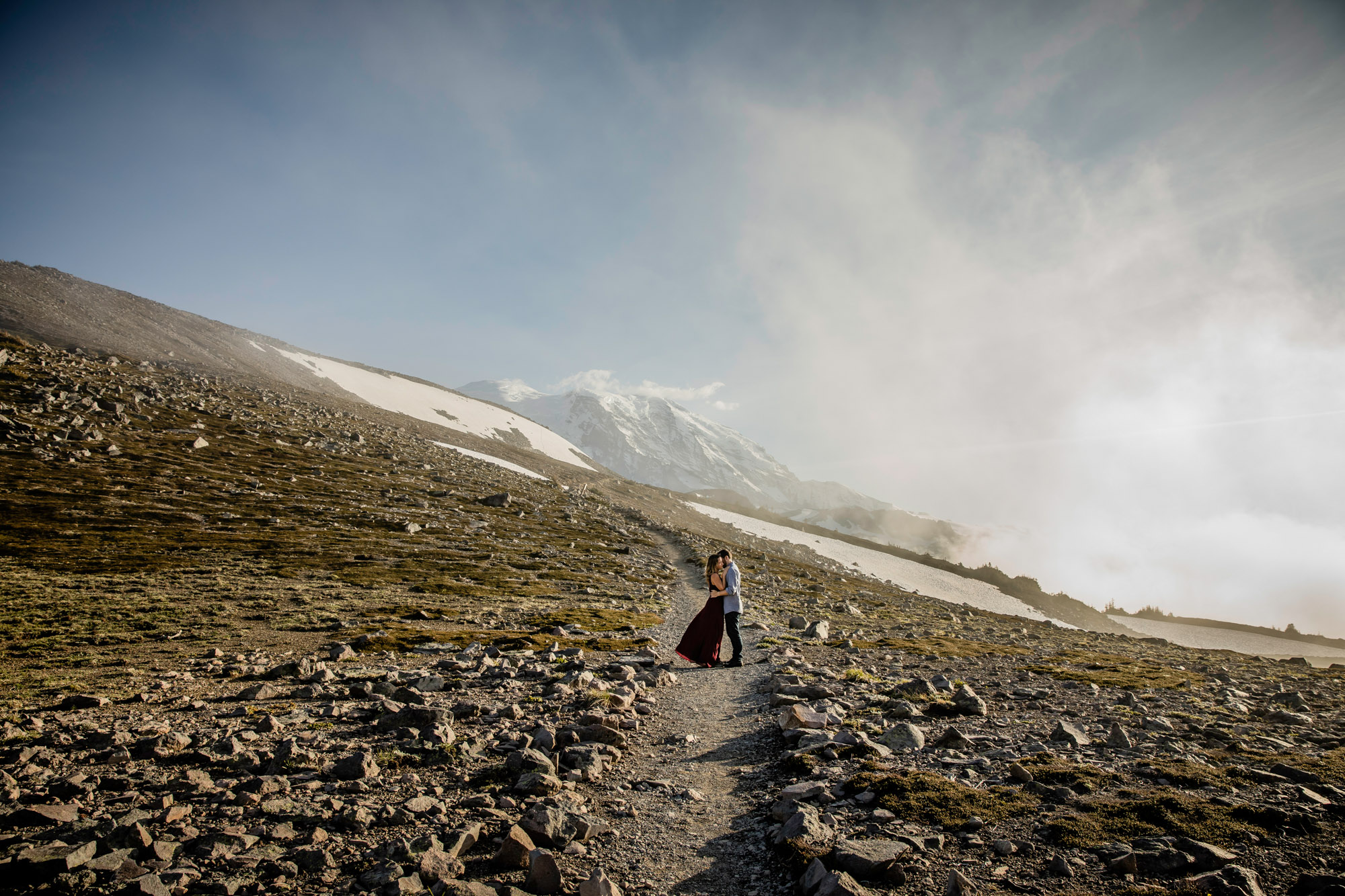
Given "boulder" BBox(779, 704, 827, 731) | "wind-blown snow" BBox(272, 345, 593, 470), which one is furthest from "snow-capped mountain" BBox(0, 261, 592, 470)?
"boulder" BBox(779, 704, 827, 731)

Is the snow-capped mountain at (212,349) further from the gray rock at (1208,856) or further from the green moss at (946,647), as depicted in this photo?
the gray rock at (1208,856)

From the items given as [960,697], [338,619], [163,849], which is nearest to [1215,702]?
[960,697]

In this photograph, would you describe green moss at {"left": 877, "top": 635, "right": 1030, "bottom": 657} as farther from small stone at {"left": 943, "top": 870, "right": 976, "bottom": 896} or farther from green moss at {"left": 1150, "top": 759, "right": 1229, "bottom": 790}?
small stone at {"left": 943, "top": 870, "right": 976, "bottom": 896}

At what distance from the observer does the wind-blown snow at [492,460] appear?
291ft

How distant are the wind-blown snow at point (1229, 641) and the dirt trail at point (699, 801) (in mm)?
56553

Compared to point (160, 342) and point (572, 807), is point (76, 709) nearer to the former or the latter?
point (572, 807)

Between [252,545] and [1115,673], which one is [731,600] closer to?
[1115,673]

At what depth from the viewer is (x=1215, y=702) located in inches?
542

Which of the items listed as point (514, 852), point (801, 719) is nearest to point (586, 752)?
point (514, 852)

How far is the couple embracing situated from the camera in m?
17.6

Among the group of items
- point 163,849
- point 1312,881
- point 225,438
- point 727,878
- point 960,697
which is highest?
point 1312,881

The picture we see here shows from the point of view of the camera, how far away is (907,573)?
3019 inches

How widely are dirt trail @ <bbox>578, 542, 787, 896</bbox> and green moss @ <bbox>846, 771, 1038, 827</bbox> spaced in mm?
1723

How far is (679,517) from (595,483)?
2401 cm
